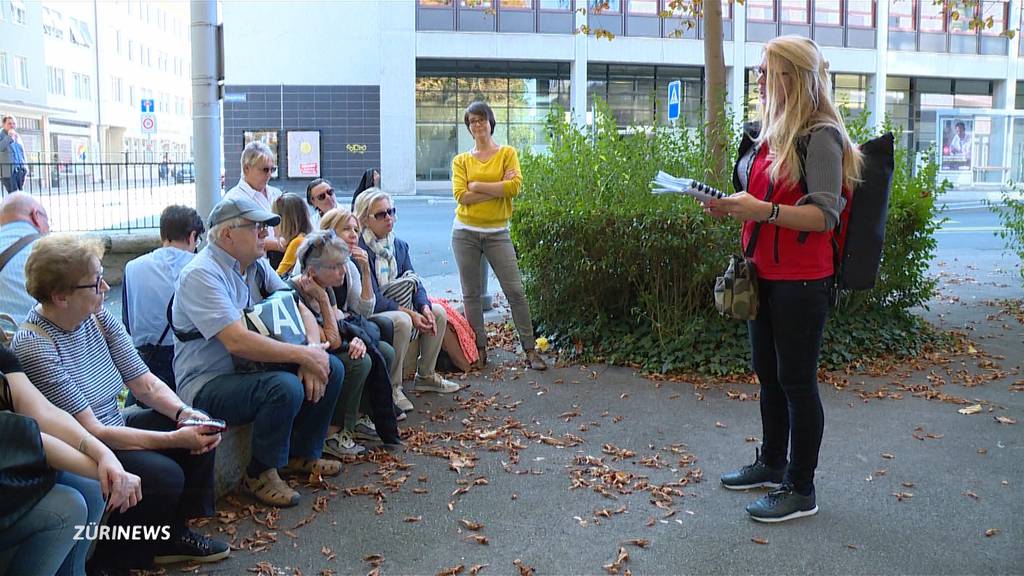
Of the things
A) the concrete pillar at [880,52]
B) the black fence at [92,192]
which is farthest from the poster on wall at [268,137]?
the concrete pillar at [880,52]

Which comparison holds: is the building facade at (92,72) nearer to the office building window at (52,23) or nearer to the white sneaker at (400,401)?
the office building window at (52,23)

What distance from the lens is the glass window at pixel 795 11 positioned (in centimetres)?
3419

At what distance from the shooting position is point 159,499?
3.53m

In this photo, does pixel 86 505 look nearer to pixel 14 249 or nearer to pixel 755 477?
pixel 14 249

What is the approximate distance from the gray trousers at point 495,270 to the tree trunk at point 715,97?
174cm

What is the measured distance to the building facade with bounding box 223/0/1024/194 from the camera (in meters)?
30.2

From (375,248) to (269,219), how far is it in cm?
213

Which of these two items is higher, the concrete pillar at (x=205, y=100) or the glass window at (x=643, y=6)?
the glass window at (x=643, y=6)

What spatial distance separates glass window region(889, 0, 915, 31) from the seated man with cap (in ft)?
119

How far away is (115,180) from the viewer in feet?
43.0

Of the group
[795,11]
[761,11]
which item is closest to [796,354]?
[761,11]

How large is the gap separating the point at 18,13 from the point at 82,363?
204 feet

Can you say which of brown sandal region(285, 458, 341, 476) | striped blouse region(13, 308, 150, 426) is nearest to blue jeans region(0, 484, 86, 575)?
striped blouse region(13, 308, 150, 426)

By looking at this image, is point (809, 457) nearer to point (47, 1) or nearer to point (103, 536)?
point (103, 536)
